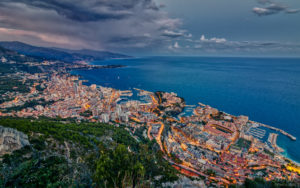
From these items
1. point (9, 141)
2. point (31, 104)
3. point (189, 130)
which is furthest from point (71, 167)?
point (31, 104)

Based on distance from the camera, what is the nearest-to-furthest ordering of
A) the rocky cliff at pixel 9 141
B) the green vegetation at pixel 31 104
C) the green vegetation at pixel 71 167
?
the green vegetation at pixel 71 167 → the rocky cliff at pixel 9 141 → the green vegetation at pixel 31 104

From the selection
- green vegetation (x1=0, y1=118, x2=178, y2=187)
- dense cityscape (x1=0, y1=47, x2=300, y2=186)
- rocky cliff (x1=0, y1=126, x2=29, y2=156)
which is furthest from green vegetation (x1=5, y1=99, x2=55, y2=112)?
rocky cliff (x1=0, y1=126, x2=29, y2=156)

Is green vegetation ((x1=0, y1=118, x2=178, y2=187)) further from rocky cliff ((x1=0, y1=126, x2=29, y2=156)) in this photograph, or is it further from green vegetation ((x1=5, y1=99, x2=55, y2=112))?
green vegetation ((x1=5, y1=99, x2=55, y2=112))

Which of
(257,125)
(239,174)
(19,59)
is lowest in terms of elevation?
(239,174)

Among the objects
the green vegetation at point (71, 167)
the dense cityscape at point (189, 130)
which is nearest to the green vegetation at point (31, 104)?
the dense cityscape at point (189, 130)

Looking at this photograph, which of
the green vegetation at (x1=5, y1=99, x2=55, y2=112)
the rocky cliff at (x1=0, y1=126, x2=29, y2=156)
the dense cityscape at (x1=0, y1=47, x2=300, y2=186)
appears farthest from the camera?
the green vegetation at (x1=5, y1=99, x2=55, y2=112)

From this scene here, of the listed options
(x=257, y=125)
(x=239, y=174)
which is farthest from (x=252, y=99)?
(x=239, y=174)

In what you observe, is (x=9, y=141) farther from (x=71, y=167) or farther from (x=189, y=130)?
(x=189, y=130)

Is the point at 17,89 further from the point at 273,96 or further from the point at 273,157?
the point at 273,96

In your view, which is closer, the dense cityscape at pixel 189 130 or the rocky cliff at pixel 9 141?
the rocky cliff at pixel 9 141

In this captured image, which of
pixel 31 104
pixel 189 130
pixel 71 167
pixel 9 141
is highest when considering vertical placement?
pixel 9 141

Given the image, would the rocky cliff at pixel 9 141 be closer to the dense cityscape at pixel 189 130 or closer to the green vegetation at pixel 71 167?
the green vegetation at pixel 71 167
